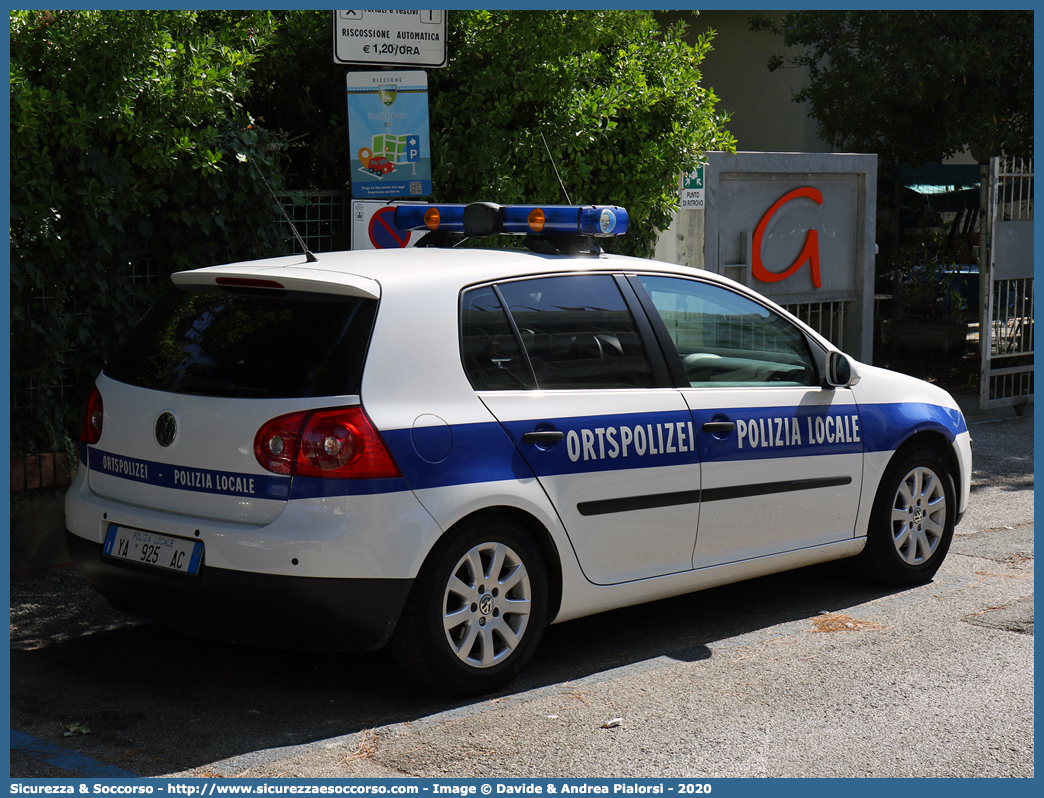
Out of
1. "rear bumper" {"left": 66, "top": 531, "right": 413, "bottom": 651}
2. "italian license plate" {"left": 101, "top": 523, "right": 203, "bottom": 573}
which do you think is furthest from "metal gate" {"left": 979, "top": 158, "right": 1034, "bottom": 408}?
"italian license plate" {"left": 101, "top": 523, "right": 203, "bottom": 573}

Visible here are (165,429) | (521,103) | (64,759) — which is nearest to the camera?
(64,759)

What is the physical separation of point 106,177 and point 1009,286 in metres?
8.66

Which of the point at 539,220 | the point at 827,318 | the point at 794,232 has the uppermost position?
the point at 794,232

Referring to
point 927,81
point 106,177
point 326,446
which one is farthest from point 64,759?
point 927,81

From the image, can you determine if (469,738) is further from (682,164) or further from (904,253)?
(904,253)

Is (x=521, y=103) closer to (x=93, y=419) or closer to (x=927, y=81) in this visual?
(x=93, y=419)

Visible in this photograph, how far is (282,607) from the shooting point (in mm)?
Answer: 4043

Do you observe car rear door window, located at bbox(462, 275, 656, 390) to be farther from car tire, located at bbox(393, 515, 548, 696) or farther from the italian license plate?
the italian license plate

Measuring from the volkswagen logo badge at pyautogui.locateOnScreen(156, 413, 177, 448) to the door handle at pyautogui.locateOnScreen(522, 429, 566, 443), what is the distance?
4.10 feet

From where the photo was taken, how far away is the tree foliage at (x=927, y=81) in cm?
1274

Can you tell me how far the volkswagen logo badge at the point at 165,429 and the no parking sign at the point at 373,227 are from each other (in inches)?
111

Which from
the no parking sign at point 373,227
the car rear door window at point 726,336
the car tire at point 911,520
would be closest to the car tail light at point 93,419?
the car rear door window at point 726,336

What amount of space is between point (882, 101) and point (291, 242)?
888 centimetres

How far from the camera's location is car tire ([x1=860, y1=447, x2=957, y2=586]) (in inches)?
227
